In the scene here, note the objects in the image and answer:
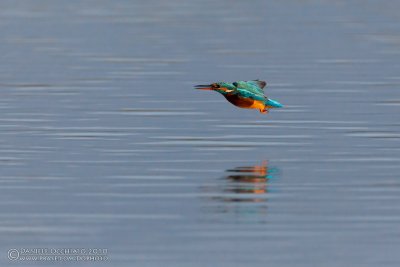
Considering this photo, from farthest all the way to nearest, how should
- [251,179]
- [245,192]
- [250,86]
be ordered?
[250,86]
[251,179]
[245,192]

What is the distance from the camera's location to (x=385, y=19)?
42.2 metres

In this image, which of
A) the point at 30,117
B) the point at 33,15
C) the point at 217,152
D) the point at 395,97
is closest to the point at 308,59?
the point at 395,97

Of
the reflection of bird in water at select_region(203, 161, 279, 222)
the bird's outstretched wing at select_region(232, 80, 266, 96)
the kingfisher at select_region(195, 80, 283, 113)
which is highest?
the bird's outstretched wing at select_region(232, 80, 266, 96)

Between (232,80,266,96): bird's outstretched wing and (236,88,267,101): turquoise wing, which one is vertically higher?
(232,80,266,96): bird's outstretched wing

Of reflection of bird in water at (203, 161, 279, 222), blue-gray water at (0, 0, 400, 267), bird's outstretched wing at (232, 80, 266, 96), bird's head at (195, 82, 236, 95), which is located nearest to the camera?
blue-gray water at (0, 0, 400, 267)

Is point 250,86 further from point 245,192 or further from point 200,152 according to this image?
point 245,192

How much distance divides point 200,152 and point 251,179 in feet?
6.35

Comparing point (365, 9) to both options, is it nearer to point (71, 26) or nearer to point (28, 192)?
point (71, 26)

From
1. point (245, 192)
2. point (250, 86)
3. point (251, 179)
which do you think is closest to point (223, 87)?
point (250, 86)

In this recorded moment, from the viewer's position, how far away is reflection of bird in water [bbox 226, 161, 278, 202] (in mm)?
15117

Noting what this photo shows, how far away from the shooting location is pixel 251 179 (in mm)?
15820

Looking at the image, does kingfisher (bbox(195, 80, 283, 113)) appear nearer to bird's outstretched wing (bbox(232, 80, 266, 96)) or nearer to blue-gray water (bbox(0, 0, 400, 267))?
bird's outstretched wing (bbox(232, 80, 266, 96))

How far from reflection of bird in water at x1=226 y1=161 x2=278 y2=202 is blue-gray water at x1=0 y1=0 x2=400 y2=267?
2cm

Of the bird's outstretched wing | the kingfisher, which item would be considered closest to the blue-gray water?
the kingfisher
